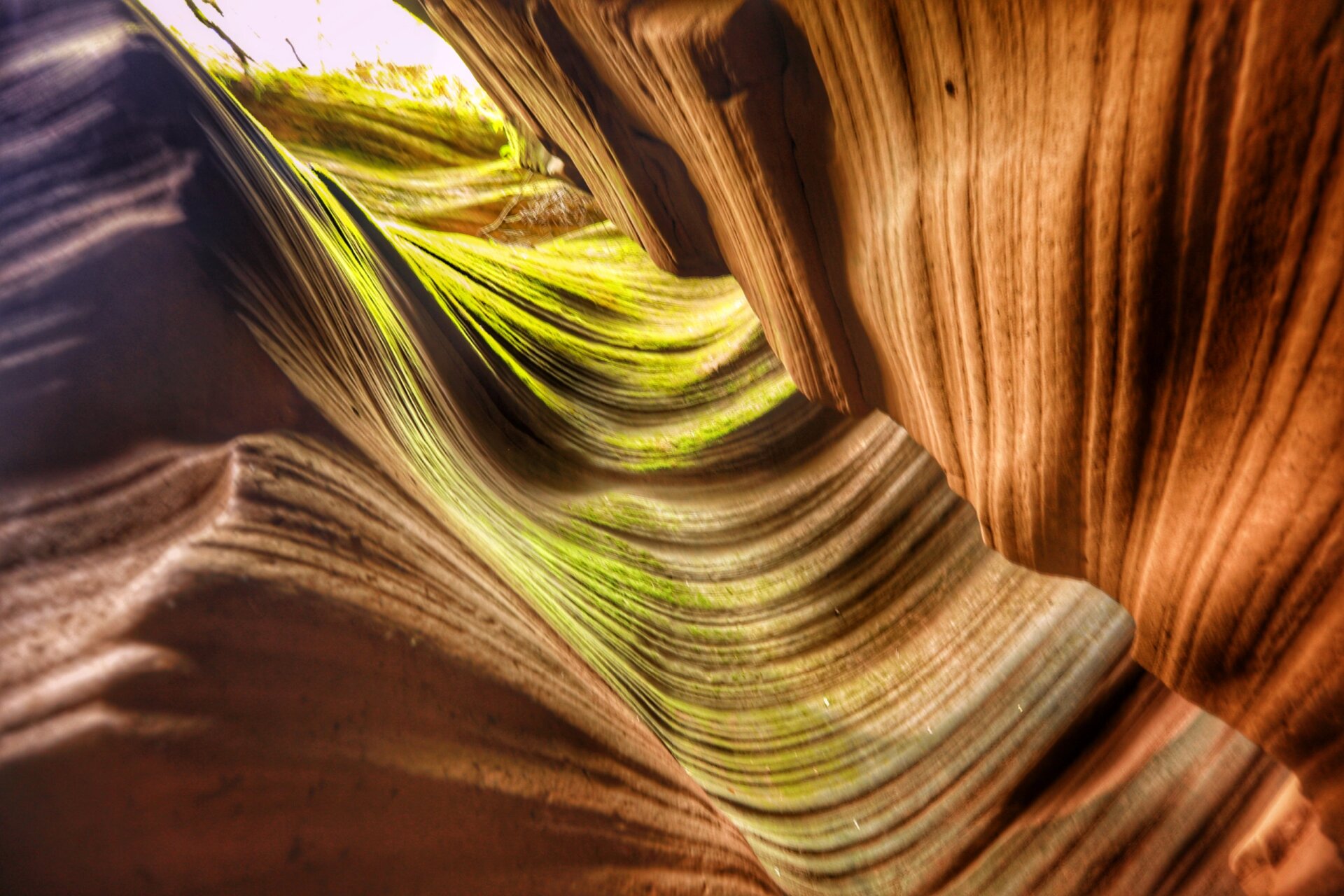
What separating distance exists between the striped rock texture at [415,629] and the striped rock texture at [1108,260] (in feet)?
1.27

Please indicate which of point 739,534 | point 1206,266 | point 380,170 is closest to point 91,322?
point 1206,266

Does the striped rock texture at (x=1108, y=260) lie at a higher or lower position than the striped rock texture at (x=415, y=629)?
higher

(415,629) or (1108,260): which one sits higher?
(1108,260)

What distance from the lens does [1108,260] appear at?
804 mm

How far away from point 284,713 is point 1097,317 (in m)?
1.11

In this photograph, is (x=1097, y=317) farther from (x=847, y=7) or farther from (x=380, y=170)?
(x=380, y=170)

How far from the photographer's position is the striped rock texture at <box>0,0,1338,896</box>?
0.64 meters

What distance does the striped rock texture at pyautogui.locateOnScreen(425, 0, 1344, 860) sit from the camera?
0.63 m

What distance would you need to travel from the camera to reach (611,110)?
6.86ft

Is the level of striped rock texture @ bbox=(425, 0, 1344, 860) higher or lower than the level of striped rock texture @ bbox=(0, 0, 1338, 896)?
higher

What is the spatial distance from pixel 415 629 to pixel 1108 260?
3.41ft

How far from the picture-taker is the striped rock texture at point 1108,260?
0.63m

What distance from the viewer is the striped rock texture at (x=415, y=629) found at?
2.10ft

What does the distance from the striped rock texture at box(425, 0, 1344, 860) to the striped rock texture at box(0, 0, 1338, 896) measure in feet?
1.27
